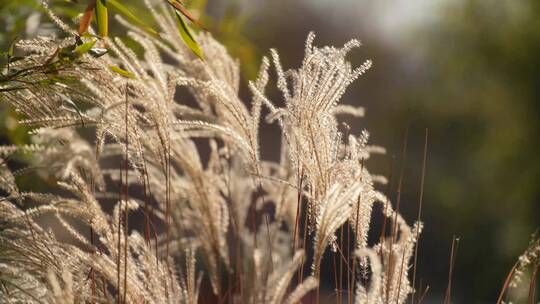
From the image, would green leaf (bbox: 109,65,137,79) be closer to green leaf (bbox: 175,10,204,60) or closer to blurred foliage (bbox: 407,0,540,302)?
green leaf (bbox: 175,10,204,60)

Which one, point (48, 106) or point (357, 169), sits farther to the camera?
point (357, 169)

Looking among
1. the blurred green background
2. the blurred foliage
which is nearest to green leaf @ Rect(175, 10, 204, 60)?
the blurred green background

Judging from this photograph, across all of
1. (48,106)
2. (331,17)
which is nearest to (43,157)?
(48,106)

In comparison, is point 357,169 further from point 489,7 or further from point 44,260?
point 489,7

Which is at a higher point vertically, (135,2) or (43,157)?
(135,2)

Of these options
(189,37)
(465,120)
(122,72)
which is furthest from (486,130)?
(122,72)

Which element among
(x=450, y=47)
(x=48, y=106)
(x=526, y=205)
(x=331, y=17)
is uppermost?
(x=331, y=17)

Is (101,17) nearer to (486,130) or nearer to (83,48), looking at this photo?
(83,48)

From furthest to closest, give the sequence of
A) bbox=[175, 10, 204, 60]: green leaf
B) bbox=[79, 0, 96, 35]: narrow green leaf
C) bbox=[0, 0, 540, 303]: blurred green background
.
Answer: bbox=[0, 0, 540, 303]: blurred green background, bbox=[175, 10, 204, 60]: green leaf, bbox=[79, 0, 96, 35]: narrow green leaf

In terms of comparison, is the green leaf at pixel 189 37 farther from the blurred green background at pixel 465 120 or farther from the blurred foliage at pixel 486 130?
the blurred foliage at pixel 486 130
